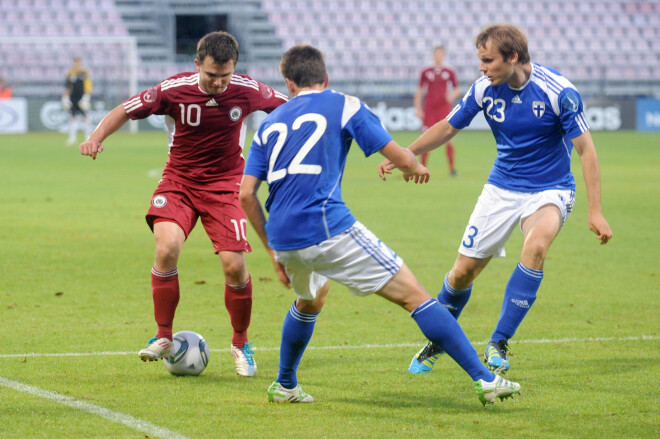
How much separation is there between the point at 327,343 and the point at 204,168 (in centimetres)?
136

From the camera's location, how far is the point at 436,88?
1997 cm

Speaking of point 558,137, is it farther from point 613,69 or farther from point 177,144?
point 613,69

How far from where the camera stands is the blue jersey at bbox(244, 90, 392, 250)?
14.7 ft

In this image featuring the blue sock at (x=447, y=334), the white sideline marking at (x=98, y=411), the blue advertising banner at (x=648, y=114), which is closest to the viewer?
the white sideline marking at (x=98, y=411)

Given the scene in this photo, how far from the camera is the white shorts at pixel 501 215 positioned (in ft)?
18.6

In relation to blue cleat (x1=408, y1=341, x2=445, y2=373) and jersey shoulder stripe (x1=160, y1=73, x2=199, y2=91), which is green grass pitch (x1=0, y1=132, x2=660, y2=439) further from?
jersey shoulder stripe (x1=160, y1=73, x2=199, y2=91)

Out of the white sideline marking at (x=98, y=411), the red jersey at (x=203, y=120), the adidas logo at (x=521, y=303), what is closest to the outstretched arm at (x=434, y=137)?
the red jersey at (x=203, y=120)

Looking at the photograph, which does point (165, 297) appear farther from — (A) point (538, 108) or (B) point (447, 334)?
(A) point (538, 108)

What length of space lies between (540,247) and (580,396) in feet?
2.81

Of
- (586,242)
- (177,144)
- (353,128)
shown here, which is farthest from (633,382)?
(586,242)

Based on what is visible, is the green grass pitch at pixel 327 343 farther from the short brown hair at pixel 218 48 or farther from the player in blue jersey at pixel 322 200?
the short brown hair at pixel 218 48

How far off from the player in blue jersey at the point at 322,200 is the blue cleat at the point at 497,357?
21.7 inches

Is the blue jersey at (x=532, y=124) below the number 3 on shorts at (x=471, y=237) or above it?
above

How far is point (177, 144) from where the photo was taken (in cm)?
602
